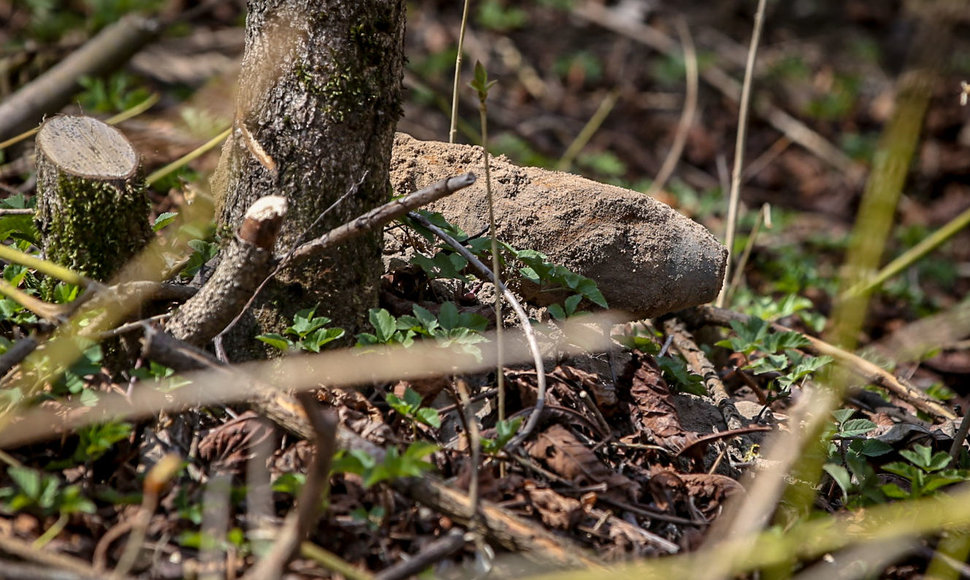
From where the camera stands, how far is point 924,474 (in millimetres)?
2158

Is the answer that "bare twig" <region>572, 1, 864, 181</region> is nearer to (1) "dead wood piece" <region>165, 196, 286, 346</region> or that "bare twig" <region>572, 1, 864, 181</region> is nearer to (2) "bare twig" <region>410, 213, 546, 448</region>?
(2) "bare twig" <region>410, 213, 546, 448</region>

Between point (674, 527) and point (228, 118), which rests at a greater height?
point (228, 118)

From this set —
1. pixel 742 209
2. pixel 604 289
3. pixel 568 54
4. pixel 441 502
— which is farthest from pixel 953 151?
pixel 441 502

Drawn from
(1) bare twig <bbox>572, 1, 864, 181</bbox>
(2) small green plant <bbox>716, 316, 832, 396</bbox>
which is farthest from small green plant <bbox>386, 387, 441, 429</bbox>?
(1) bare twig <bbox>572, 1, 864, 181</bbox>

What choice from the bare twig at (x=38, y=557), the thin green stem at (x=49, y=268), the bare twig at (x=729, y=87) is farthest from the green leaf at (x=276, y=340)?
the bare twig at (x=729, y=87)

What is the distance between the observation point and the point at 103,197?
2.06 meters

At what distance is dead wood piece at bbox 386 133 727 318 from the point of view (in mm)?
2500

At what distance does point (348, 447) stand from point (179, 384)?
1.27 ft

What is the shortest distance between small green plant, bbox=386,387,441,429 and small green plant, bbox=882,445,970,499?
1068 mm

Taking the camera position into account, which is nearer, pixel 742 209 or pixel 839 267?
pixel 839 267

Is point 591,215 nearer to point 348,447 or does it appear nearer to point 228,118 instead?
point 348,447

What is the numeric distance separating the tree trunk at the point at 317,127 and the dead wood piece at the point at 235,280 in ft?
0.54

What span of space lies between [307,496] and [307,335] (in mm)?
602

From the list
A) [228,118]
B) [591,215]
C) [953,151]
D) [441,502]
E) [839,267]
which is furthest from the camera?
[953,151]
